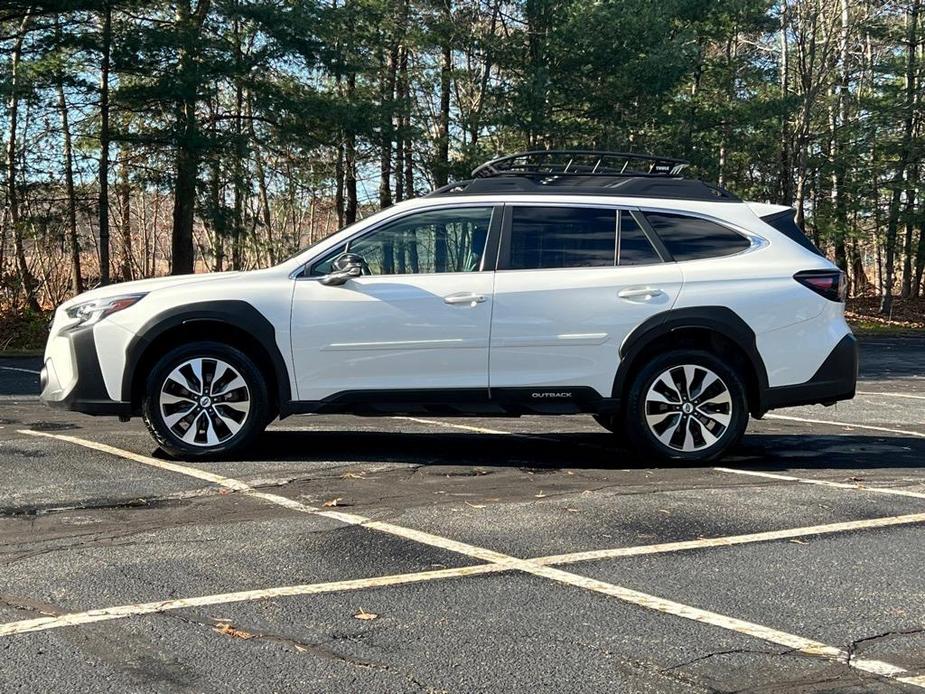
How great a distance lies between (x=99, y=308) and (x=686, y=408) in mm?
4147

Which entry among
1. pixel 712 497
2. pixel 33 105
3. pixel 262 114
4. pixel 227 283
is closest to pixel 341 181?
pixel 262 114

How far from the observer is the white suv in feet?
22.5

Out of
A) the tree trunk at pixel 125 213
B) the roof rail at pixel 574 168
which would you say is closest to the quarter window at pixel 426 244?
the roof rail at pixel 574 168

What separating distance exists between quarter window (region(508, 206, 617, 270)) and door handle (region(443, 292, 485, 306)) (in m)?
0.39

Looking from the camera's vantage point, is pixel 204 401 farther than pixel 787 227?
No

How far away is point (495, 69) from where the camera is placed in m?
29.0

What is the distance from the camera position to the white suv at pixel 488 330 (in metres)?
6.84

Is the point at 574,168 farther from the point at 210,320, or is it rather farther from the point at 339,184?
the point at 339,184

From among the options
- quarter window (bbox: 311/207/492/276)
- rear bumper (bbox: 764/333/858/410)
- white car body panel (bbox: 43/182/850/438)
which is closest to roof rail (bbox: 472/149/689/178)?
quarter window (bbox: 311/207/492/276)

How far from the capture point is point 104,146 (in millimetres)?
22469

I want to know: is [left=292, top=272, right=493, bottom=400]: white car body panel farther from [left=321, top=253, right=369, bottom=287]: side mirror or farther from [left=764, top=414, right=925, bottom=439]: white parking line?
[left=764, top=414, right=925, bottom=439]: white parking line

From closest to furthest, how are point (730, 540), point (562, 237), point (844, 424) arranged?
point (730, 540) → point (562, 237) → point (844, 424)

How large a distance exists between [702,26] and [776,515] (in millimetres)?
30529

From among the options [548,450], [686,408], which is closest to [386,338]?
[548,450]
